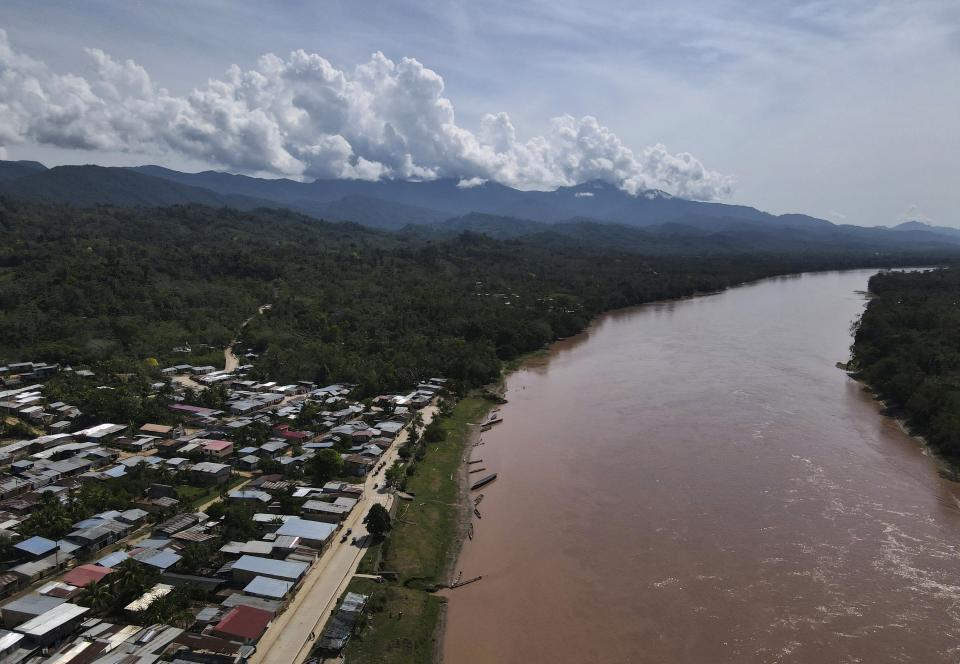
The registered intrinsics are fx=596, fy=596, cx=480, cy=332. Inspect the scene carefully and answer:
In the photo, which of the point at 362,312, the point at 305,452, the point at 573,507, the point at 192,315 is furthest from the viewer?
the point at 362,312

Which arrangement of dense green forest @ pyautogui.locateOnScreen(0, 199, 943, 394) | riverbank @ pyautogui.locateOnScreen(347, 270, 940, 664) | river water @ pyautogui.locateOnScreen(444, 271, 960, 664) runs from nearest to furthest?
riverbank @ pyautogui.locateOnScreen(347, 270, 940, 664)
river water @ pyautogui.locateOnScreen(444, 271, 960, 664)
dense green forest @ pyautogui.locateOnScreen(0, 199, 943, 394)

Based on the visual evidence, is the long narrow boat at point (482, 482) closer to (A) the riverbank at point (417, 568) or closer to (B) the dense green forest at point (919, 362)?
(A) the riverbank at point (417, 568)

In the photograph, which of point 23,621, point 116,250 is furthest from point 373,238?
point 23,621

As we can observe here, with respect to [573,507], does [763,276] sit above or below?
above

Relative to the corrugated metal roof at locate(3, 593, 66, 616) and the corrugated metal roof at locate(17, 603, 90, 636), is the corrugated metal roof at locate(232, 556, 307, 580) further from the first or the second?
the corrugated metal roof at locate(3, 593, 66, 616)

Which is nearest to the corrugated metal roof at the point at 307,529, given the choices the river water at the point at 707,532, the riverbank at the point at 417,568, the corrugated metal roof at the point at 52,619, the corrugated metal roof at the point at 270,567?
the corrugated metal roof at the point at 270,567

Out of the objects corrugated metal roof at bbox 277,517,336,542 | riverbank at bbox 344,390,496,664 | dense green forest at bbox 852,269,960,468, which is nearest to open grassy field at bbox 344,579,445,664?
riverbank at bbox 344,390,496,664

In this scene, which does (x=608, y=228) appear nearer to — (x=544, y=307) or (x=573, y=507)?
(x=544, y=307)
